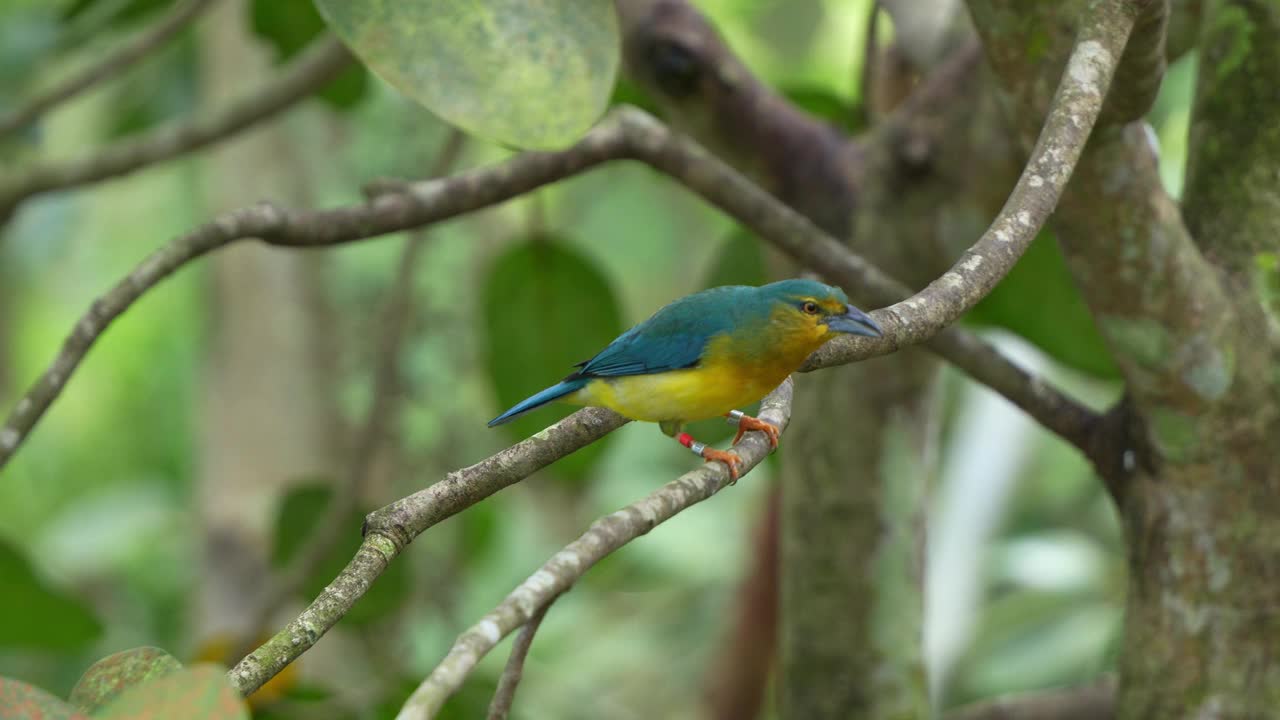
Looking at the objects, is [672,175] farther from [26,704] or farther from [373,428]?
[26,704]

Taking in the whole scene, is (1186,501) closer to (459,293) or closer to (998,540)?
(459,293)

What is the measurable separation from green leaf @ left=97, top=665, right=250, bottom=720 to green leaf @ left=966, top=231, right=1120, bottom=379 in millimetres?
1655

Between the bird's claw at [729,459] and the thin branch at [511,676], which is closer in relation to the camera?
the thin branch at [511,676]

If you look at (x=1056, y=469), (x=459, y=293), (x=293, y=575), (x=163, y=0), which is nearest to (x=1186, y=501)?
(x=293, y=575)

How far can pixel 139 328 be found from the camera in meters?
8.08

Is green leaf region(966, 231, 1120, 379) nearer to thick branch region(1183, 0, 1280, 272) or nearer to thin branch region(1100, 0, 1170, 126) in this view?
thick branch region(1183, 0, 1280, 272)

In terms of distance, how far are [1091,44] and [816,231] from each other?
22.3 inches

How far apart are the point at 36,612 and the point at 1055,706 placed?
166 cm

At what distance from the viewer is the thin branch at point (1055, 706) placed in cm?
221

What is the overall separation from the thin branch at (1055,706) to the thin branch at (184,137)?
1.54 meters

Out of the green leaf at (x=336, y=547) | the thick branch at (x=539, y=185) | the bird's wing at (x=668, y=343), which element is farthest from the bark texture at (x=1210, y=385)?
the green leaf at (x=336, y=547)

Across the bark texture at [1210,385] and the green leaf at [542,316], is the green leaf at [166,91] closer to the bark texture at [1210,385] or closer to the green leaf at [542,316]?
the green leaf at [542,316]

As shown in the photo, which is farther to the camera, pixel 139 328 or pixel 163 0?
pixel 139 328

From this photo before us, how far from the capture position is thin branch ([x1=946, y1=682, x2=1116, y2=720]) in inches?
87.0
